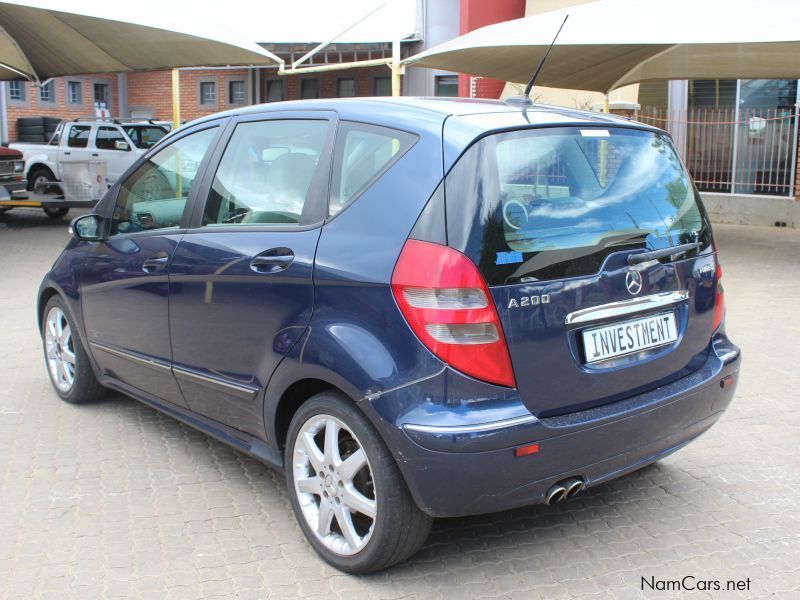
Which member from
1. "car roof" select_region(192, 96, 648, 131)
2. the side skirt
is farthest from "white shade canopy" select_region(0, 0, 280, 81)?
"car roof" select_region(192, 96, 648, 131)

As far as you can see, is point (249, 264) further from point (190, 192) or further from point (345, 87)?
point (345, 87)

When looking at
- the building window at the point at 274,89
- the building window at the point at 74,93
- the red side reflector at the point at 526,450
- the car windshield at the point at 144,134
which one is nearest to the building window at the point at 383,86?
the building window at the point at 274,89

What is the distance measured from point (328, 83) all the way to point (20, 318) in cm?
1800

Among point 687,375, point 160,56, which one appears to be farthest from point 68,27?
point 687,375

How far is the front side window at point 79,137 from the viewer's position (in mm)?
17969

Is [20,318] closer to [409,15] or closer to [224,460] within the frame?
[224,460]

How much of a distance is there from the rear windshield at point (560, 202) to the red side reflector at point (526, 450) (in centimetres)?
57

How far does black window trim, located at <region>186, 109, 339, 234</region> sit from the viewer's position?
3420 millimetres

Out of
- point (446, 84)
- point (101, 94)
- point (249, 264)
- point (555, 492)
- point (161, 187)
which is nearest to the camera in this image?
point (555, 492)

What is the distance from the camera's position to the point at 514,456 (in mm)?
2896

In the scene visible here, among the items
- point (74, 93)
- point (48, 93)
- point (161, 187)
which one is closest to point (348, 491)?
point (161, 187)

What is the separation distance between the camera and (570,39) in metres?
11.4

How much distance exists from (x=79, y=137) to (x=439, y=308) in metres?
16.9

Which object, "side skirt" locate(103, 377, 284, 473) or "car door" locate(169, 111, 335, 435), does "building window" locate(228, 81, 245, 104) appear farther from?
"car door" locate(169, 111, 335, 435)
